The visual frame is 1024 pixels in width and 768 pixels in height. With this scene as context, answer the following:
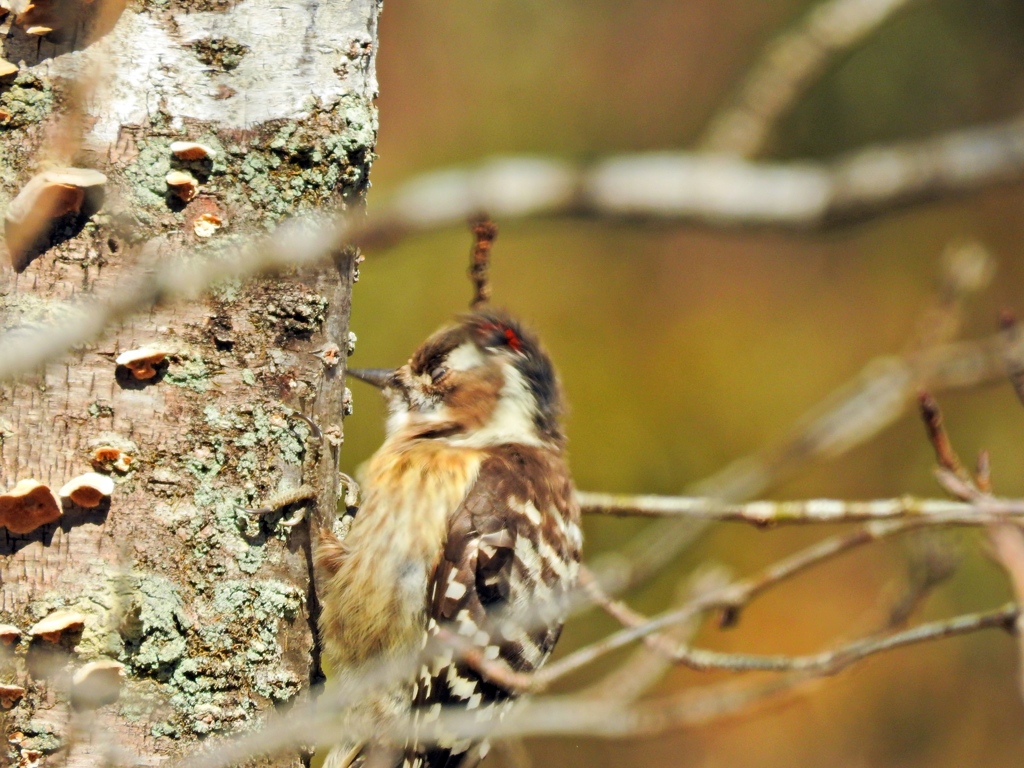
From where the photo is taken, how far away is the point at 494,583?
250 centimetres

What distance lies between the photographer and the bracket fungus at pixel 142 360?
1.65 metres

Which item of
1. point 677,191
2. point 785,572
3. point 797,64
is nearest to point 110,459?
point 677,191

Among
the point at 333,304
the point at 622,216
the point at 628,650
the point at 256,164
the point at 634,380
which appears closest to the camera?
the point at 622,216

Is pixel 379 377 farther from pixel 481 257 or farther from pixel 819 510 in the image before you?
pixel 819 510

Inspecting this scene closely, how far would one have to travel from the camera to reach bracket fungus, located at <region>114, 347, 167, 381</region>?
5.40ft

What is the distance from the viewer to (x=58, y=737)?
1.58 metres

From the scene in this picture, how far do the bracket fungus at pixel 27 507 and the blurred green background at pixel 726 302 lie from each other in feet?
10.7

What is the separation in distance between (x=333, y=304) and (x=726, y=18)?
16.4 feet

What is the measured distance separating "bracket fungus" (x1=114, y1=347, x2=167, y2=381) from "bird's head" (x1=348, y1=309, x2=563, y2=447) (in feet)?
3.87

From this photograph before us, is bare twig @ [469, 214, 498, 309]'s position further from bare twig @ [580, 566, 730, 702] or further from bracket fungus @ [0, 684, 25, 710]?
bracket fungus @ [0, 684, 25, 710]

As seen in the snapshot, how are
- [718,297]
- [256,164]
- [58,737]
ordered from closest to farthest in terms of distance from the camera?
[58,737] < [256,164] < [718,297]

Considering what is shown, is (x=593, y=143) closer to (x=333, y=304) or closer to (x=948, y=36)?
(x=948, y=36)

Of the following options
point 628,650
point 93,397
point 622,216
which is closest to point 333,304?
point 93,397

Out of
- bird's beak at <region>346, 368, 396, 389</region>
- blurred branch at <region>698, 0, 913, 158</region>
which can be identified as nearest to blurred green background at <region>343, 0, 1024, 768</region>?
bird's beak at <region>346, 368, 396, 389</region>
